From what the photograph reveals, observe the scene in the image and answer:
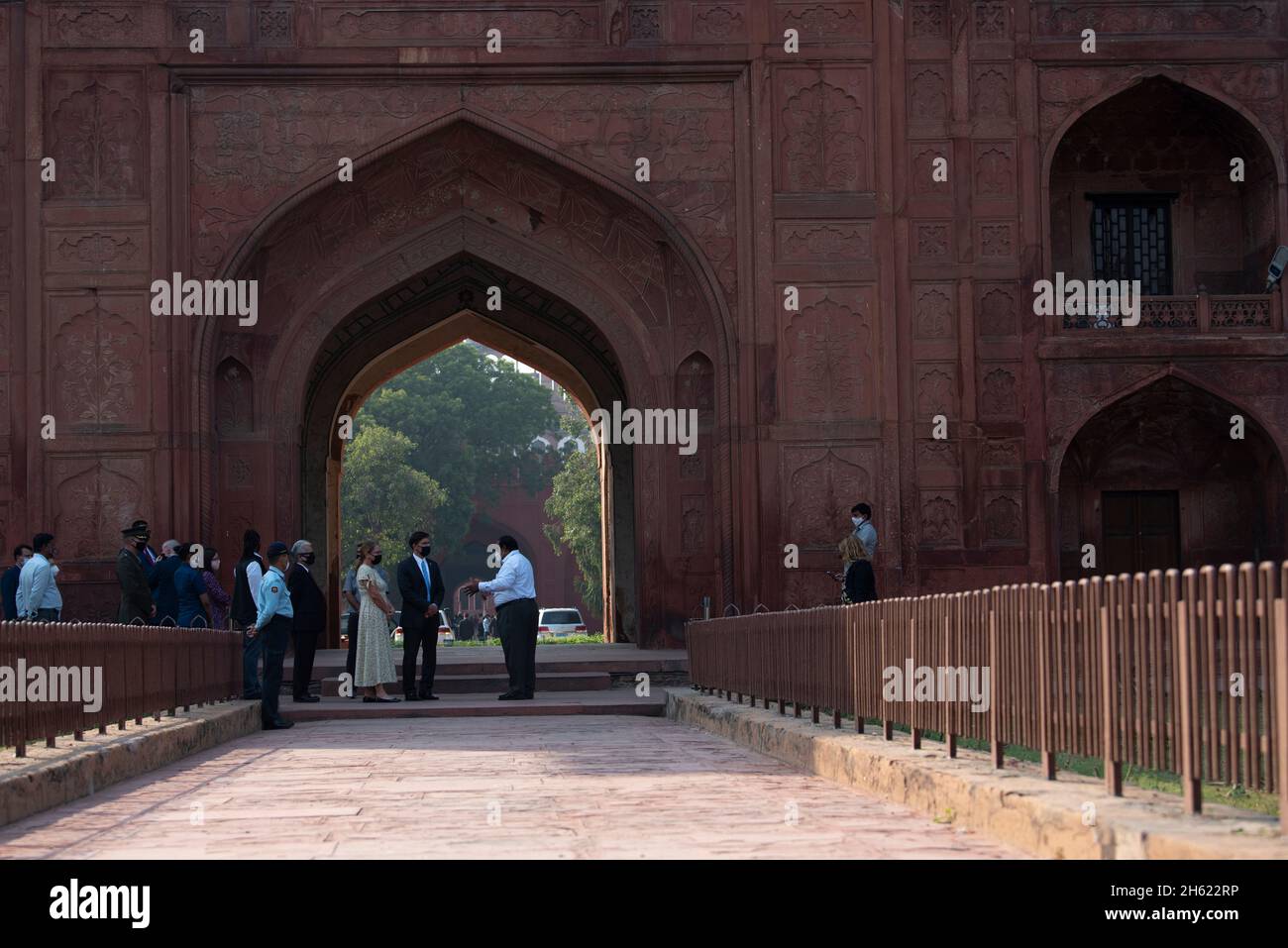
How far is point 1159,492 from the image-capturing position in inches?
729

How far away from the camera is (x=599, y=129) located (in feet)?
57.0

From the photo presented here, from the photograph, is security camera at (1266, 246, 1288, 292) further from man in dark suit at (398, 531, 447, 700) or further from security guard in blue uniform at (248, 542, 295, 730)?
security guard in blue uniform at (248, 542, 295, 730)

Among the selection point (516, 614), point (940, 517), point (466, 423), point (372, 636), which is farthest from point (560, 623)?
point (516, 614)

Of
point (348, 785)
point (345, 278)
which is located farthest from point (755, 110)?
point (348, 785)

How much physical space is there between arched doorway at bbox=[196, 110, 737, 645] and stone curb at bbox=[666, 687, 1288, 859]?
27.8ft

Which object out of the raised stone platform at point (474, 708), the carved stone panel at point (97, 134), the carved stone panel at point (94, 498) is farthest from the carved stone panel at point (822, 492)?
the carved stone panel at point (97, 134)

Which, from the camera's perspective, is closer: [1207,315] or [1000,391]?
[1000,391]

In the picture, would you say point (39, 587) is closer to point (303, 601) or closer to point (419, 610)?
point (303, 601)

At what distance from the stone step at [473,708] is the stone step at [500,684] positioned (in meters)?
1.22

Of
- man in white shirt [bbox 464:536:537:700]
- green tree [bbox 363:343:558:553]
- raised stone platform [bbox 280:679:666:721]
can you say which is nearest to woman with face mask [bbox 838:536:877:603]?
raised stone platform [bbox 280:679:666:721]

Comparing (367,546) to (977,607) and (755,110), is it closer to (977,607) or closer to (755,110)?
(755,110)

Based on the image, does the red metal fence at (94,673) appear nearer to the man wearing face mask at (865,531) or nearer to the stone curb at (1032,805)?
the stone curb at (1032,805)

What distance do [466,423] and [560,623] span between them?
14.0m

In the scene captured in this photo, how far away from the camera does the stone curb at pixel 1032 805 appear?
4441mm
